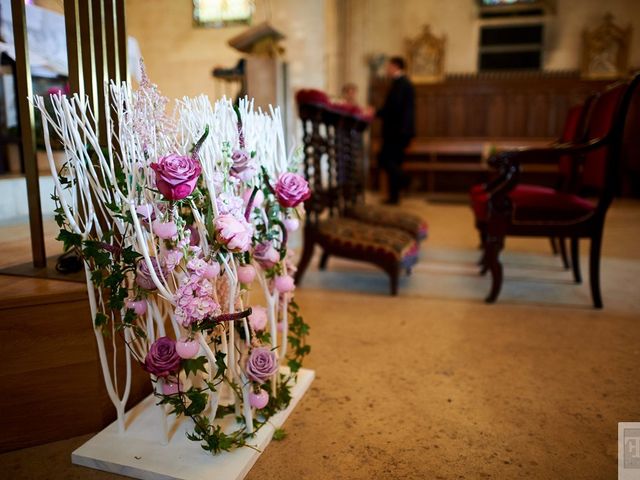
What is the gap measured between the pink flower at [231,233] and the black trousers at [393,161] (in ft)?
18.3

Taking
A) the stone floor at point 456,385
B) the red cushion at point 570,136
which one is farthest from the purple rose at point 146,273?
the red cushion at point 570,136

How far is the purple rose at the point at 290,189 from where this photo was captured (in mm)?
1364

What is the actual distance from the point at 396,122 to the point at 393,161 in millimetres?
492

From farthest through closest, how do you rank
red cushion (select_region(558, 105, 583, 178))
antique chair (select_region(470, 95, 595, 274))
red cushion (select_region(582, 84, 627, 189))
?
red cushion (select_region(558, 105, 583, 178)), antique chair (select_region(470, 95, 595, 274)), red cushion (select_region(582, 84, 627, 189))

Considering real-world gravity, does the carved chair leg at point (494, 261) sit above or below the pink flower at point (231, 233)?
below

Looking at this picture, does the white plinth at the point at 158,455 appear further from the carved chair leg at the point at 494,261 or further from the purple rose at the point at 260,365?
the carved chair leg at the point at 494,261

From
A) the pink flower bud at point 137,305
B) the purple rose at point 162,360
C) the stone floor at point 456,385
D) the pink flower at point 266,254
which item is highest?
the pink flower at point 266,254

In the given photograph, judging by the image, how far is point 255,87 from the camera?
4.54 meters

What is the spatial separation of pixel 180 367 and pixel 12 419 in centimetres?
56

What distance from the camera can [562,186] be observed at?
11.7 feet

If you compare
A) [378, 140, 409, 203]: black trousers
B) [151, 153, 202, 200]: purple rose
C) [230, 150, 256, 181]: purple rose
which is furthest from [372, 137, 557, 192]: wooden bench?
[151, 153, 202, 200]: purple rose

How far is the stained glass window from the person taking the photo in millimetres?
8500

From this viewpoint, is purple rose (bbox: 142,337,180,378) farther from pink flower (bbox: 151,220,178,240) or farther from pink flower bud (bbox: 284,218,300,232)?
pink flower bud (bbox: 284,218,300,232)

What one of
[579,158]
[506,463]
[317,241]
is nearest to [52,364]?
[506,463]
